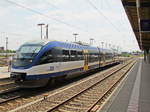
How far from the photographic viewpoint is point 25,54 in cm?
1377

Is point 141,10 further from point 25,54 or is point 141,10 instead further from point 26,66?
point 26,66

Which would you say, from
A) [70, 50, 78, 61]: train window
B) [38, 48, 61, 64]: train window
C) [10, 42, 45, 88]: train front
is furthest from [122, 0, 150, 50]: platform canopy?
[10, 42, 45, 88]: train front

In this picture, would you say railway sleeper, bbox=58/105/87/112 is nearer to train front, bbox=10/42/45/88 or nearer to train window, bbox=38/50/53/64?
train front, bbox=10/42/45/88

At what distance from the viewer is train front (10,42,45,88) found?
42.3 ft

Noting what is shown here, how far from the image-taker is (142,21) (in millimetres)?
20266

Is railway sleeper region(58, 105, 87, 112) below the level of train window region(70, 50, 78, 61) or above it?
below

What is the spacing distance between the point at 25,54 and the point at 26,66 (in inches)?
39.3

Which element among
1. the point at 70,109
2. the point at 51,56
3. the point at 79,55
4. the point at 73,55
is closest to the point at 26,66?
the point at 51,56

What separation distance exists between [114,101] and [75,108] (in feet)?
7.01

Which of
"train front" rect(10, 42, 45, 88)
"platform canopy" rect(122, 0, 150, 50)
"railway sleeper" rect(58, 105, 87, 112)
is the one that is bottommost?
"railway sleeper" rect(58, 105, 87, 112)

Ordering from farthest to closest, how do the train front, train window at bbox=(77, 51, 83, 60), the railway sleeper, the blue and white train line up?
1. train window at bbox=(77, 51, 83, 60)
2. the blue and white train
3. the train front
4. the railway sleeper

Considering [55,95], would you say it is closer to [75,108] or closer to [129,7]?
[75,108]

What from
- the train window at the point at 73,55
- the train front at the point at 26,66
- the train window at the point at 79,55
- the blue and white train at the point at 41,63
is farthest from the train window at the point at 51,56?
→ the train window at the point at 79,55

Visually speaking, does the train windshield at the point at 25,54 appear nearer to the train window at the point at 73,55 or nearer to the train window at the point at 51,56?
the train window at the point at 51,56
